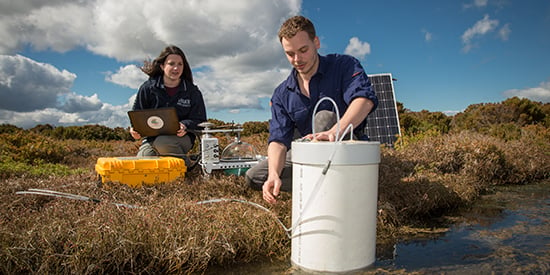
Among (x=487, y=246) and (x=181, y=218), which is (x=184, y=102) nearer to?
(x=181, y=218)

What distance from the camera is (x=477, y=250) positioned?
100 inches

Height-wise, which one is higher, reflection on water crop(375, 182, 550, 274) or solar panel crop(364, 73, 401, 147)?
solar panel crop(364, 73, 401, 147)

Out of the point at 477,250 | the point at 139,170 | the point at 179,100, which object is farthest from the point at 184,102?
the point at 477,250

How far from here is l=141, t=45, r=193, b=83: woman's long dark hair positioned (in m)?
4.78

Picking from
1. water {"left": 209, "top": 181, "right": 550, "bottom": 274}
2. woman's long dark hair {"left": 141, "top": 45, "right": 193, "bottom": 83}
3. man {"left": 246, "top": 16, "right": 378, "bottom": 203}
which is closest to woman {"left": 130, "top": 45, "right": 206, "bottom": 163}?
woman's long dark hair {"left": 141, "top": 45, "right": 193, "bottom": 83}

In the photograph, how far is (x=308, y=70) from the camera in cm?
308

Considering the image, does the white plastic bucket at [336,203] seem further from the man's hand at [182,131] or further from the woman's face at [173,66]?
the woman's face at [173,66]

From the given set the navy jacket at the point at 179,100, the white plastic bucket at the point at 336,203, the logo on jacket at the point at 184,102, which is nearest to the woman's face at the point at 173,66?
the navy jacket at the point at 179,100

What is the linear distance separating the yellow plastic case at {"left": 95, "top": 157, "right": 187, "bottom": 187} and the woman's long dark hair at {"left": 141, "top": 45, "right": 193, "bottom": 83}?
134 cm

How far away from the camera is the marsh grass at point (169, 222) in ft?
7.42

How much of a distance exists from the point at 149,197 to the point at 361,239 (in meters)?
2.12

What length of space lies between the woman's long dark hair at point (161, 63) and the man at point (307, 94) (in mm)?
2035

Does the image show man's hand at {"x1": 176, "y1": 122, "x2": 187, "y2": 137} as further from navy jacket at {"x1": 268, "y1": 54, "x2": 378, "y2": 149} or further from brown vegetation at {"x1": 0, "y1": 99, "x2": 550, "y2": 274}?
navy jacket at {"x1": 268, "y1": 54, "x2": 378, "y2": 149}

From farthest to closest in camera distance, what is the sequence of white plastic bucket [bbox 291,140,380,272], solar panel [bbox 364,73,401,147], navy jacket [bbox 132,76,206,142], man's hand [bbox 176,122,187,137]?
solar panel [bbox 364,73,401,147], navy jacket [bbox 132,76,206,142], man's hand [bbox 176,122,187,137], white plastic bucket [bbox 291,140,380,272]
